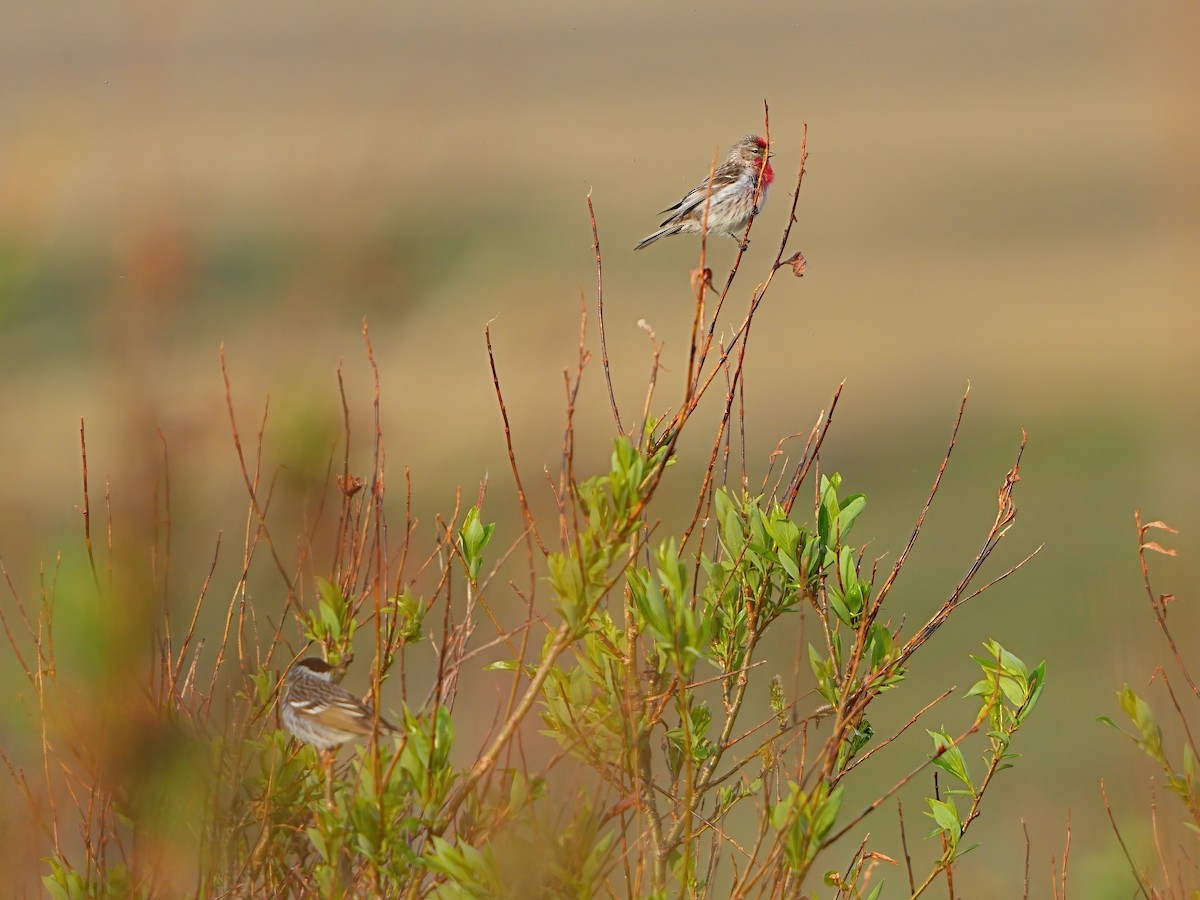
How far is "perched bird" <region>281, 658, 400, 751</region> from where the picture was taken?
3162 millimetres

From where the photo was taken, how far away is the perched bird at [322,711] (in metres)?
3.16

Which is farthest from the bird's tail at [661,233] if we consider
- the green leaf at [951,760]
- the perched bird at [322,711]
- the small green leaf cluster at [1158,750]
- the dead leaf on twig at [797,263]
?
the small green leaf cluster at [1158,750]

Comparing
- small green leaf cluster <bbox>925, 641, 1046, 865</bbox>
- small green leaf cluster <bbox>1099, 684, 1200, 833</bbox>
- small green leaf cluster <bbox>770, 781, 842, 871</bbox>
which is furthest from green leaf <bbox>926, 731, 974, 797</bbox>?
small green leaf cluster <bbox>770, 781, 842, 871</bbox>

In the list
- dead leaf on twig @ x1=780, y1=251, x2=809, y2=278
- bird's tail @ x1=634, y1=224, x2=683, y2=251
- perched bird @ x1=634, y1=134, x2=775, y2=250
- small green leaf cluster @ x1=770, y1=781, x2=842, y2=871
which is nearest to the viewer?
small green leaf cluster @ x1=770, y1=781, x2=842, y2=871

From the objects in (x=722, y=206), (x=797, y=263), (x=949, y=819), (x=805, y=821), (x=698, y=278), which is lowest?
(x=949, y=819)

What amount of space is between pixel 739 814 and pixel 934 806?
13.6 meters

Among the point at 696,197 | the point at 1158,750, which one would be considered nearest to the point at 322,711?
the point at 1158,750

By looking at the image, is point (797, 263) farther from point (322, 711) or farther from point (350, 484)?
point (322, 711)

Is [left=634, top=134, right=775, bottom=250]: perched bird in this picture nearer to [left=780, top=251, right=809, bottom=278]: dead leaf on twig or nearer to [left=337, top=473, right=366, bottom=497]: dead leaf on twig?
[left=780, top=251, right=809, bottom=278]: dead leaf on twig

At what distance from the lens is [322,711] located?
3250 mm

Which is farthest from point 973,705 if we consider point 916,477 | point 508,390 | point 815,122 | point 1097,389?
point 815,122

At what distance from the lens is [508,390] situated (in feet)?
87.7

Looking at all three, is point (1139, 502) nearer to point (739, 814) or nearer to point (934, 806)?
point (739, 814)

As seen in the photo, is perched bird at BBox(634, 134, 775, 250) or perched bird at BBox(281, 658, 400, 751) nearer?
perched bird at BBox(281, 658, 400, 751)
